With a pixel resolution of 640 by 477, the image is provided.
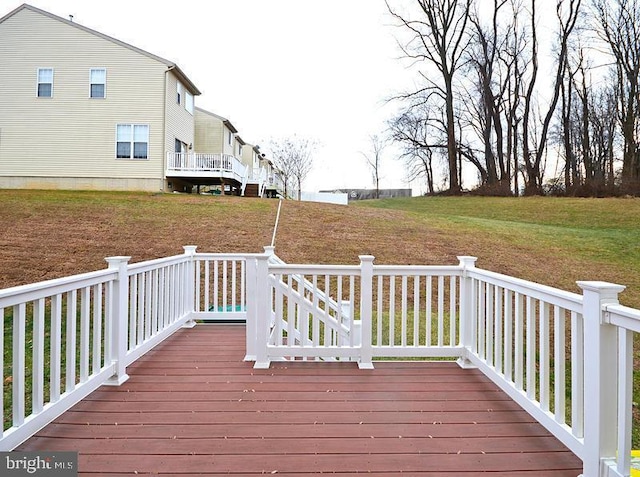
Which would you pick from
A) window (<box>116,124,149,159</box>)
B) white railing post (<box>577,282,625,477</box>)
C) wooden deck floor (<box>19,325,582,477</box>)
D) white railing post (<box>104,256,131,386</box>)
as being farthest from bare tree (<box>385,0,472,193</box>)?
white railing post (<box>577,282,625,477</box>)

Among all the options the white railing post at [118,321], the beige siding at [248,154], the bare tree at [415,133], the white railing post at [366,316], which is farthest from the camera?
the beige siding at [248,154]

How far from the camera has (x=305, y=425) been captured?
9.11 ft

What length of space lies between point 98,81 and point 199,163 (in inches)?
179

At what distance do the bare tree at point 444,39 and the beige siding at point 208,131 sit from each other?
34.9ft

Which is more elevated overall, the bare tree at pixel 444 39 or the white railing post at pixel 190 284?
the bare tree at pixel 444 39

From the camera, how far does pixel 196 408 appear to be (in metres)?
3.03

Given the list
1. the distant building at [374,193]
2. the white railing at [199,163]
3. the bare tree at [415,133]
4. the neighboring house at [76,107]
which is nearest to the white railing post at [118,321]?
the neighboring house at [76,107]

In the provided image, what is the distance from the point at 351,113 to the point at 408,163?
5.27m

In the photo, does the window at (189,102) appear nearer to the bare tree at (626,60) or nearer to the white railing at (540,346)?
the white railing at (540,346)

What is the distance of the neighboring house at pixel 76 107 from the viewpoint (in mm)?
16484

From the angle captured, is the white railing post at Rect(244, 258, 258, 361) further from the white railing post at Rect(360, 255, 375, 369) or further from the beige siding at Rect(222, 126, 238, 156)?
the beige siding at Rect(222, 126, 238, 156)

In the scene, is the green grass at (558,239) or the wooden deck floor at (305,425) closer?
the wooden deck floor at (305,425)

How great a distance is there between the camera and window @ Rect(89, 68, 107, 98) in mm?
16656

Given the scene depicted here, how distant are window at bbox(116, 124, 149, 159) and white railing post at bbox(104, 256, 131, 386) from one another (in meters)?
14.6
